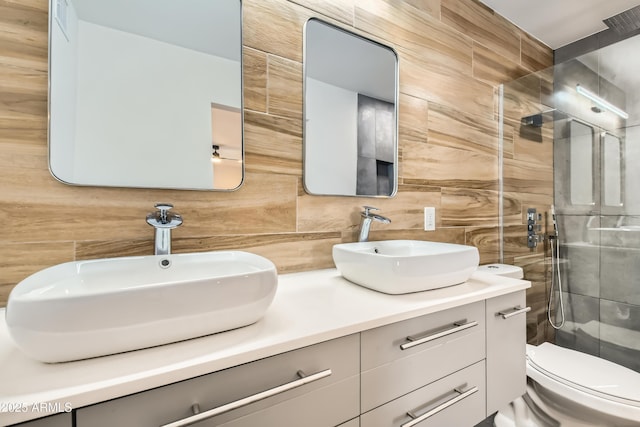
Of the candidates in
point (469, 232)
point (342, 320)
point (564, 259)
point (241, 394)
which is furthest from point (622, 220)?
point (241, 394)

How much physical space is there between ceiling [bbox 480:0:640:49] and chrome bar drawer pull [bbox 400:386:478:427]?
6.97 feet

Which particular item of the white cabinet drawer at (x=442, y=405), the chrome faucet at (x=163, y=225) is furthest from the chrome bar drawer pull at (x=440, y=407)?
the chrome faucet at (x=163, y=225)

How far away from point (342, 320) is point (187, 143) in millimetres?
757

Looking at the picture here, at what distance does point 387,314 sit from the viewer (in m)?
0.75

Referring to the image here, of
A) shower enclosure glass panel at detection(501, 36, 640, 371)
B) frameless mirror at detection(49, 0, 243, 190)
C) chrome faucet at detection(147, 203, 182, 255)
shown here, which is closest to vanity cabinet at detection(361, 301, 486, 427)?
chrome faucet at detection(147, 203, 182, 255)

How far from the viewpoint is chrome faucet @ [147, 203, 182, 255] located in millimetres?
873

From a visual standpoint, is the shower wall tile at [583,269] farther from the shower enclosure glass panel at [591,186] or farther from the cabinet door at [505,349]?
the cabinet door at [505,349]

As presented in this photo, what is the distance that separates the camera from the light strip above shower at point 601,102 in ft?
5.51

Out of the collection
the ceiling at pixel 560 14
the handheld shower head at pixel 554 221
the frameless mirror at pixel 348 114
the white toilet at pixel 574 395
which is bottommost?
the white toilet at pixel 574 395

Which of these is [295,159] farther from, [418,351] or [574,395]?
[574,395]

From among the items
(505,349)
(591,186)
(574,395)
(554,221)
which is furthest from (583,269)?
(505,349)

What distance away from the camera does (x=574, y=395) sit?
1322mm

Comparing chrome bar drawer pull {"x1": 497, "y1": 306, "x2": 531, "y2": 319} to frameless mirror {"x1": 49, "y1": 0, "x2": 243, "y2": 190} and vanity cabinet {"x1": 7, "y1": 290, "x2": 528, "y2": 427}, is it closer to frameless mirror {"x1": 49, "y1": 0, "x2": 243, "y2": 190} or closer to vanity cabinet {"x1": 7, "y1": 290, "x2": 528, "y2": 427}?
vanity cabinet {"x1": 7, "y1": 290, "x2": 528, "y2": 427}

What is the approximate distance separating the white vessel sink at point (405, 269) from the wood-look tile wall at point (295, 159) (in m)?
0.26
